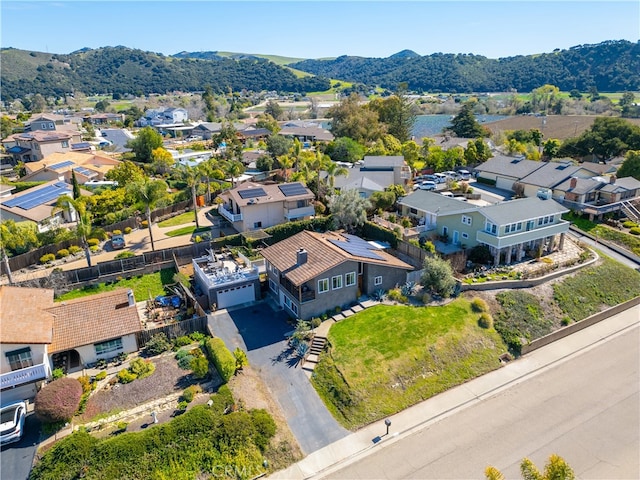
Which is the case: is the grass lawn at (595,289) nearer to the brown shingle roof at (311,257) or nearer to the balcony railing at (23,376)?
the brown shingle roof at (311,257)

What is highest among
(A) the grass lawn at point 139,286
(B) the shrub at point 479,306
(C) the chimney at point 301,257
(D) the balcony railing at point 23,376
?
(C) the chimney at point 301,257

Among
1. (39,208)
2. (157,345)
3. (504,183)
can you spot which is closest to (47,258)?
(39,208)

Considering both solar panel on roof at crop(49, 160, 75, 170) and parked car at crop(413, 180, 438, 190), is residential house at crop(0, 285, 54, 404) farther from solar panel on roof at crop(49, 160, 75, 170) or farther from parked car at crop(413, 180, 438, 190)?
parked car at crop(413, 180, 438, 190)

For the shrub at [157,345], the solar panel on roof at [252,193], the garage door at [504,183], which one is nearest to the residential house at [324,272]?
the shrub at [157,345]

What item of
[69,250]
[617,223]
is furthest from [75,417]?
[617,223]

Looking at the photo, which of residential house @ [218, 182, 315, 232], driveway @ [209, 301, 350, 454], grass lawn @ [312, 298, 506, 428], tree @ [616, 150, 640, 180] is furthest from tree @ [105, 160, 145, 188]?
tree @ [616, 150, 640, 180]

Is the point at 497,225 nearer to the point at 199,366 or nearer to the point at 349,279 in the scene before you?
the point at 349,279

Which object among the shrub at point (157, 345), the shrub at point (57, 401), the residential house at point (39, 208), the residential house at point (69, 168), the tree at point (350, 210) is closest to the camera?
the shrub at point (57, 401)
